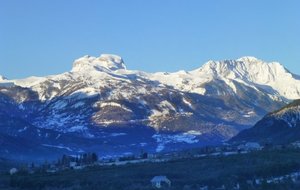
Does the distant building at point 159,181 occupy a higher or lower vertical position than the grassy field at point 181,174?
lower

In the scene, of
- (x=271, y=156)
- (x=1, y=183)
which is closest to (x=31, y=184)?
(x=1, y=183)

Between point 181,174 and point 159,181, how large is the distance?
49.6 ft

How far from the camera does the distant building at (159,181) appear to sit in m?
135

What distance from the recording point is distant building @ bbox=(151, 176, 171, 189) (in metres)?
135

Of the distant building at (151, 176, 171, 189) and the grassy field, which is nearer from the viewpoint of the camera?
the distant building at (151, 176, 171, 189)

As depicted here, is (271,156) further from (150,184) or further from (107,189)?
(107,189)

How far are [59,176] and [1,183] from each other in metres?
12.9

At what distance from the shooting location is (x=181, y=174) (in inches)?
6088

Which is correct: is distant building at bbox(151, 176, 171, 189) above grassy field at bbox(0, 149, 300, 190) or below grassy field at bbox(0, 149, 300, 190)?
below

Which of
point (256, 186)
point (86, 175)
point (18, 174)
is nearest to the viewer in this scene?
point (256, 186)

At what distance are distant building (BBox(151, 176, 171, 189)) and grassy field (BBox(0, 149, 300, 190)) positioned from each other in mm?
1345

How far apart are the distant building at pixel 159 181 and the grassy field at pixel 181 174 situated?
1.35 metres

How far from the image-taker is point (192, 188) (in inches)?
5069

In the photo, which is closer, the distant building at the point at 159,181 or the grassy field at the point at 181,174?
the distant building at the point at 159,181
